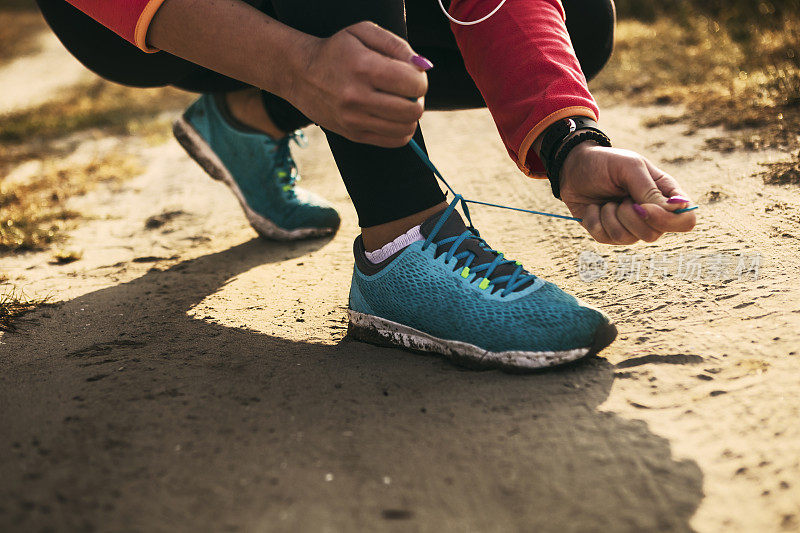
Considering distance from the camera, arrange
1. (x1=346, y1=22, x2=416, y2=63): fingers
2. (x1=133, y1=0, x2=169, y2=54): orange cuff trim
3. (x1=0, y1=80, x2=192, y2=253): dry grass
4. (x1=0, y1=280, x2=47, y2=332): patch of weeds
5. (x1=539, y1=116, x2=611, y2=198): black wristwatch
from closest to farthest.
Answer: (x1=346, y1=22, x2=416, y2=63): fingers < (x1=133, y1=0, x2=169, y2=54): orange cuff trim < (x1=539, y1=116, x2=611, y2=198): black wristwatch < (x1=0, y1=280, x2=47, y2=332): patch of weeds < (x1=0, y1=80, x2=192, y2=253): dry grass

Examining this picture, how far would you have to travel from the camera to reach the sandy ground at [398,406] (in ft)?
2.49

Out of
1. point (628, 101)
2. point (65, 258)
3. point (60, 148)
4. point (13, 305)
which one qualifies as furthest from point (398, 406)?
point (60, 148)

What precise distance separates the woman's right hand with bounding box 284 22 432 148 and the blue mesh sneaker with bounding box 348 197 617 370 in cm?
27

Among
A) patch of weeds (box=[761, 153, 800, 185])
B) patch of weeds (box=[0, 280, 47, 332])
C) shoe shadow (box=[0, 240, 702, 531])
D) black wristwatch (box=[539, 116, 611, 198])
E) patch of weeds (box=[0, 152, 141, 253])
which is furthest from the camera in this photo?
patch of weeds (box=[0, 152, 141, 253])

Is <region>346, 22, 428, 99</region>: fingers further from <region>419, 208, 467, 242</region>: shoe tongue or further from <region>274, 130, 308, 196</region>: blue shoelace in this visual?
<region>274, 130, 308, 196</region>: blue shoelace

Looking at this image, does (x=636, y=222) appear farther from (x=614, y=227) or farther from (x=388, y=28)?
(x=388, y=28)

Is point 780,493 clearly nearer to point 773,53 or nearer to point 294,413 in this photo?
point 294,413

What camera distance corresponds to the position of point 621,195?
101 centimetres

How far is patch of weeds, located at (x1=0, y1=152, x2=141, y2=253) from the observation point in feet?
5.91

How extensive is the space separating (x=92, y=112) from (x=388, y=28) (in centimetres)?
278

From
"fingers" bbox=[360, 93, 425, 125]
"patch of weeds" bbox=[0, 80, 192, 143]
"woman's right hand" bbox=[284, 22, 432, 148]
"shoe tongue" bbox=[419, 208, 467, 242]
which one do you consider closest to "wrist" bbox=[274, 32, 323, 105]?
"woman's right hand" bbox=[284, 22, 432, 148]

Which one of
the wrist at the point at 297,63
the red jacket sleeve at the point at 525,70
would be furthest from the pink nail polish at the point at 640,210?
the wrist at the point at 297,63

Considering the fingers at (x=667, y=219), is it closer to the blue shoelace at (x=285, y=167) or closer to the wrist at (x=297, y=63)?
the wrist at (x=297, y=63)

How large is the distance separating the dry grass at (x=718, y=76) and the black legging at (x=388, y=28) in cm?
62
